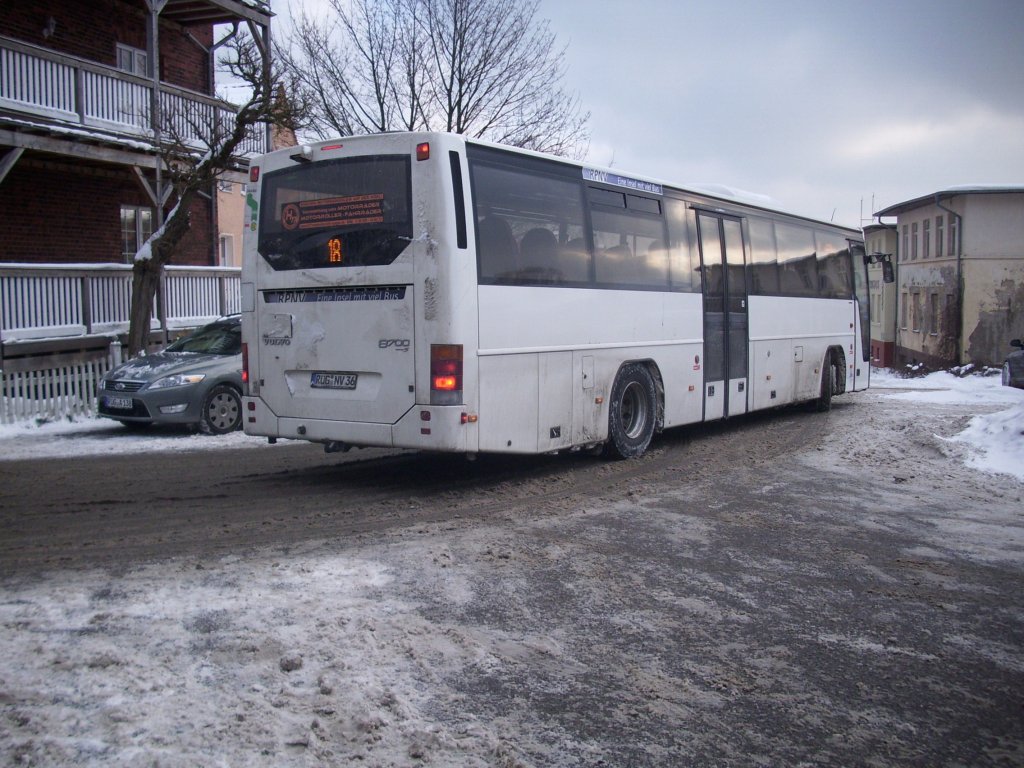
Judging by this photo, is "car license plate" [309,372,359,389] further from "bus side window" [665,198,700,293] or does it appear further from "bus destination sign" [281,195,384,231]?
"bus side window" [665,198,700,293]

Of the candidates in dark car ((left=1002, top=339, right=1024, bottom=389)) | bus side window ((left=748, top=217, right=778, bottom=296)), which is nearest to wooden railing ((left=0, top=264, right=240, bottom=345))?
bus side window ((left=748, top=217, right=778, bottom=296))

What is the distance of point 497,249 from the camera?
27.8 ft

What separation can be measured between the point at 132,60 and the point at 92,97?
13.8 ft

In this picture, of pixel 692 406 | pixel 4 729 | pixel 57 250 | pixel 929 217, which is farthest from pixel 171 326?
pixel 929 217

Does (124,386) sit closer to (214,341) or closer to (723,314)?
(214,341)

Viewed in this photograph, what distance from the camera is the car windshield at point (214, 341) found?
1334cm

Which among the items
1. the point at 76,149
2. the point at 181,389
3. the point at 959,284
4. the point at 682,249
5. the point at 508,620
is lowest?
the point at 508,620

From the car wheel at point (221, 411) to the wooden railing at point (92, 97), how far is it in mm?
→ 6344

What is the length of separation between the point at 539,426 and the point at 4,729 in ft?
19.5

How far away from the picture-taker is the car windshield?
43.8 feet

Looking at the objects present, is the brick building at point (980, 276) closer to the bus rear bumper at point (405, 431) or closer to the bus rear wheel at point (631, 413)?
the bus rear wheel at point (631, 413)

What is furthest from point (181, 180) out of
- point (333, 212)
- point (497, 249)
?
point (497, 249)

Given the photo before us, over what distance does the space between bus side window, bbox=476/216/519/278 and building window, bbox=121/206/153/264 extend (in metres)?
16.2

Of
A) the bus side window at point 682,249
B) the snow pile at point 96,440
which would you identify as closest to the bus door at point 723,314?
the bus side window at point 682,249
